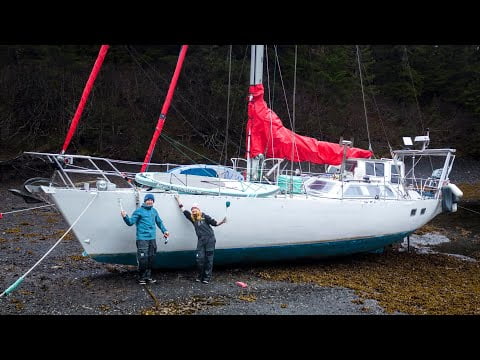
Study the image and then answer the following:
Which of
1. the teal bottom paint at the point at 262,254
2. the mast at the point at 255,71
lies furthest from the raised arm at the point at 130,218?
the mast at the point at 255,71

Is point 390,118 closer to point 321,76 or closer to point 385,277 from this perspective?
point 321,76

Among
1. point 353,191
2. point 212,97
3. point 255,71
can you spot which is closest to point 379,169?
point 353,191

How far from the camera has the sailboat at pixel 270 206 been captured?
934 centimetres

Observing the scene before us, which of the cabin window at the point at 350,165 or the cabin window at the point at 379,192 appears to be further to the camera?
the cabin window at the point at 350,165

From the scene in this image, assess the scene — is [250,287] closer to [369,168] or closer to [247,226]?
[247,226]

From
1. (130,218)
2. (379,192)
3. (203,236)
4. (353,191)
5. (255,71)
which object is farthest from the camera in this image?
(379,192)

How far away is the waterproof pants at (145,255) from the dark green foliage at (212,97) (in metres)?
13.3

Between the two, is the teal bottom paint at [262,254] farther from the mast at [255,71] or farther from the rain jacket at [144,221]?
the mast at [255,71]

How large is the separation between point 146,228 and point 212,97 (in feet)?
77.1

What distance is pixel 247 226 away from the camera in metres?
10.3

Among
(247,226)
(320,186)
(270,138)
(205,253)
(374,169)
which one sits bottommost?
(205,253)

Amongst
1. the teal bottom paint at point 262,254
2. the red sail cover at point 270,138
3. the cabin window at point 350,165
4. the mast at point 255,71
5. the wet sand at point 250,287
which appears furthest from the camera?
the cabin window at point 350,165

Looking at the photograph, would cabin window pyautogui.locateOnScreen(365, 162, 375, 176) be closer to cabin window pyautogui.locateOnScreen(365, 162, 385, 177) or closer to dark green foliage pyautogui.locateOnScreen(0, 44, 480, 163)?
cabin window pyautogui.locateOnScreen(365, 162, 385, 177)
